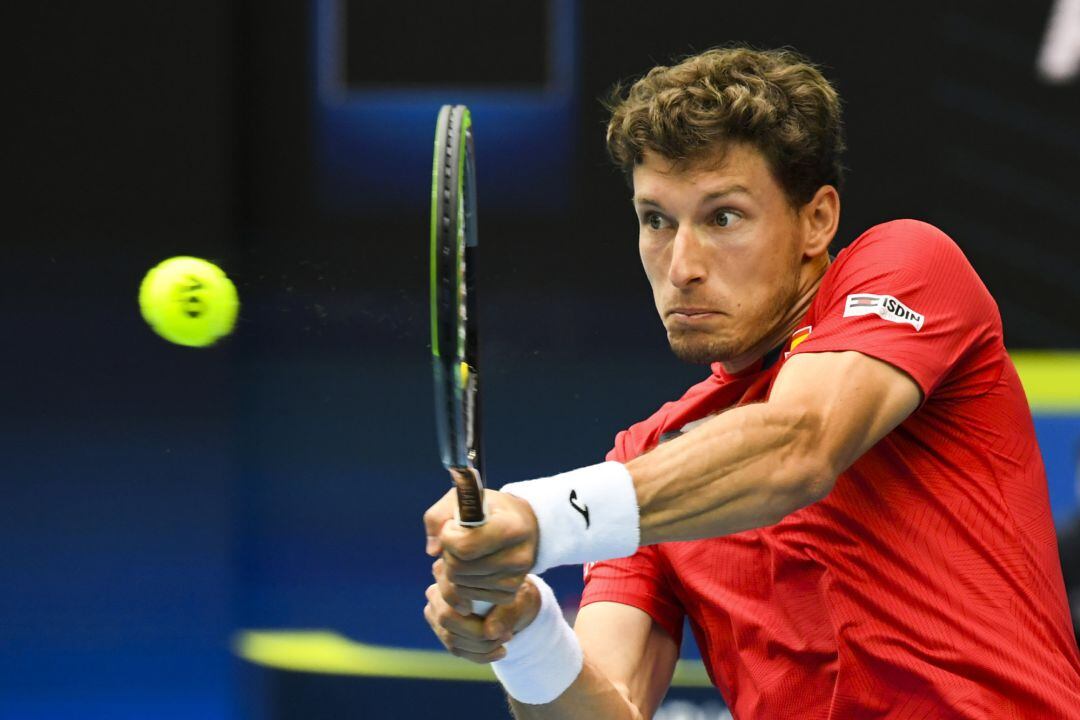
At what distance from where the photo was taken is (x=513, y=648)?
2283 mm

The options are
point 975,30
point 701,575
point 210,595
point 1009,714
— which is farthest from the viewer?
point 210,595

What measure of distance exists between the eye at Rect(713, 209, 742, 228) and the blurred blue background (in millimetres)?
1910

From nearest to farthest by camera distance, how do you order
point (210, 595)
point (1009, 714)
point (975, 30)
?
point (1009, 714) → point (975, 30) → point (210, 595)

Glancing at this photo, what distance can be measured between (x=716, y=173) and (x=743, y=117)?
0.11 metres

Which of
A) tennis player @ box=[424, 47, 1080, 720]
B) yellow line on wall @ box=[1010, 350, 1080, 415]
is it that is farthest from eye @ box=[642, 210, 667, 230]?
yellow line on wall @ box=[1010, 350, 1080, 415]

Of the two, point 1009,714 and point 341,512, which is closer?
A: point 1009,714

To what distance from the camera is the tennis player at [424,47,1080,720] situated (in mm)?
1948

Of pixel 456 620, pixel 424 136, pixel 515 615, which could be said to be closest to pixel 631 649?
pixel 515 615

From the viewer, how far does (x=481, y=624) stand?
6.90 ft

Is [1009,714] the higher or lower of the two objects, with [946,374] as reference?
lower

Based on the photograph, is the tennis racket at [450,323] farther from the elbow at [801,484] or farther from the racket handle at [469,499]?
the elbow at [801,484]

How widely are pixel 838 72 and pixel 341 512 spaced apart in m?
1.94

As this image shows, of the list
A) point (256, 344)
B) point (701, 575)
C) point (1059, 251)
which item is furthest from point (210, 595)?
point (1059, 251)

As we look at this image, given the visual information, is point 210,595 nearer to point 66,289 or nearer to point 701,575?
point 66,289
